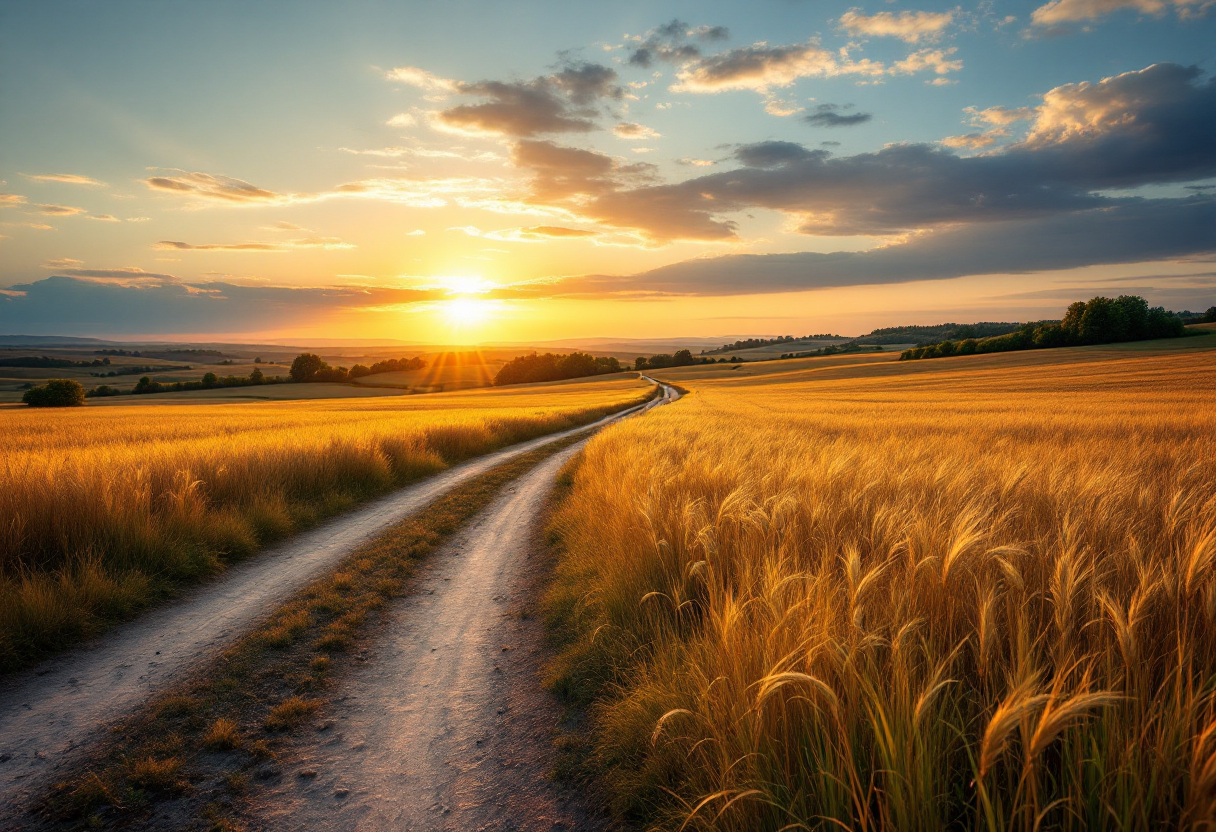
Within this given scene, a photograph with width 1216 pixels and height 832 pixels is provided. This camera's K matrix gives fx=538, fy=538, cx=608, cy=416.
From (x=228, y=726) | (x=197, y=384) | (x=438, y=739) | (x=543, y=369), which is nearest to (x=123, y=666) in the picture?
(x=228, y=726)

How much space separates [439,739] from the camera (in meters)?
4.76

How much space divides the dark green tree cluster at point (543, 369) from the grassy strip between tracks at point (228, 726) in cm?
11054

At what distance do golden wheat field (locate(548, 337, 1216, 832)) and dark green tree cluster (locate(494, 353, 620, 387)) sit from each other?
113 meters

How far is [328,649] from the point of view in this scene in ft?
20.9

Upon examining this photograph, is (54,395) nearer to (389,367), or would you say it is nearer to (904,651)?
(389,367)

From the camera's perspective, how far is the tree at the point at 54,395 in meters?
64.4

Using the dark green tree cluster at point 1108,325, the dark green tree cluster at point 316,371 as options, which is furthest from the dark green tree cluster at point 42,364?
the dark green tree cluster at point 1108,325

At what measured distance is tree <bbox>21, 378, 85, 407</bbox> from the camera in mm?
64438

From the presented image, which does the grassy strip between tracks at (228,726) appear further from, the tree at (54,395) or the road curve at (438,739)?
the tree at (54,395)

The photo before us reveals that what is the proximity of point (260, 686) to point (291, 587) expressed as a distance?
284 cm

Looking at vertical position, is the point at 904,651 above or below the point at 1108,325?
below

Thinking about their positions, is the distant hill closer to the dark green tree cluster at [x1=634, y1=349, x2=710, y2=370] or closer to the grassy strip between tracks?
the dark green tree cluster at [x1=634, y1=349, x2=710, y2=370]

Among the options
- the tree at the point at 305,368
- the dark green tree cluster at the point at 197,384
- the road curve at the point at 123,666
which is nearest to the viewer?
the road curve at the point at 123,666

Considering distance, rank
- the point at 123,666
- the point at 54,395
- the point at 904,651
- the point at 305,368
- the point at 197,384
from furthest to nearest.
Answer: the point at 305,368 → the point at 197,384 → the point at 54,395 → the point at 123,666 → the point at 904,651
